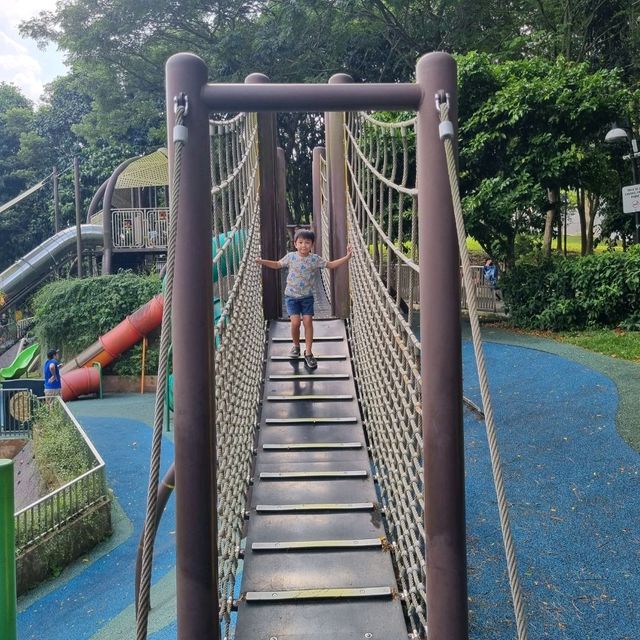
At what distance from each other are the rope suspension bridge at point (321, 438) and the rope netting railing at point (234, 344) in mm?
17

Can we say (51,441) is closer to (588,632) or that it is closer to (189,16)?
(588,632)

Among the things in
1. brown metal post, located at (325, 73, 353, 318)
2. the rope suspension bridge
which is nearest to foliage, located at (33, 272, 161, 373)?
brown metal post, located at (325, 73, 353, 318)

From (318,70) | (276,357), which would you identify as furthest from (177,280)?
(318,70)

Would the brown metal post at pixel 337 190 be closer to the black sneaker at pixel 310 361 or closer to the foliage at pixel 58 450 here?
the black sneaker at pixel 310 361

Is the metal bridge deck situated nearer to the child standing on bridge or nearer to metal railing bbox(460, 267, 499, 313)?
the child standing on bridge

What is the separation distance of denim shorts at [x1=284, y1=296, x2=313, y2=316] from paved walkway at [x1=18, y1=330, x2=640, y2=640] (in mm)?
1865

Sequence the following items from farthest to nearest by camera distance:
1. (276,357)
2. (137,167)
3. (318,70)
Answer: (137,167) → (318,70) → (276,357)

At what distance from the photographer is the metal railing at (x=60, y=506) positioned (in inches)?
186

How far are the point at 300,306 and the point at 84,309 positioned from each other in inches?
352

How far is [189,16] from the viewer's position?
1367 centimetres

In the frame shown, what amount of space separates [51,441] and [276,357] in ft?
13.9

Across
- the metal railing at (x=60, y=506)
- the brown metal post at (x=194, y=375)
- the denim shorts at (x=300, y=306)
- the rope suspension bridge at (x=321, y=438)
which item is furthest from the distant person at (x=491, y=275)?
the brown metal post at (x=194, y=375)

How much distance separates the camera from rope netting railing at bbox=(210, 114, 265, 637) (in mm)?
1956

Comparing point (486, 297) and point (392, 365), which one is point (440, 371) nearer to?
point (392, 365)
